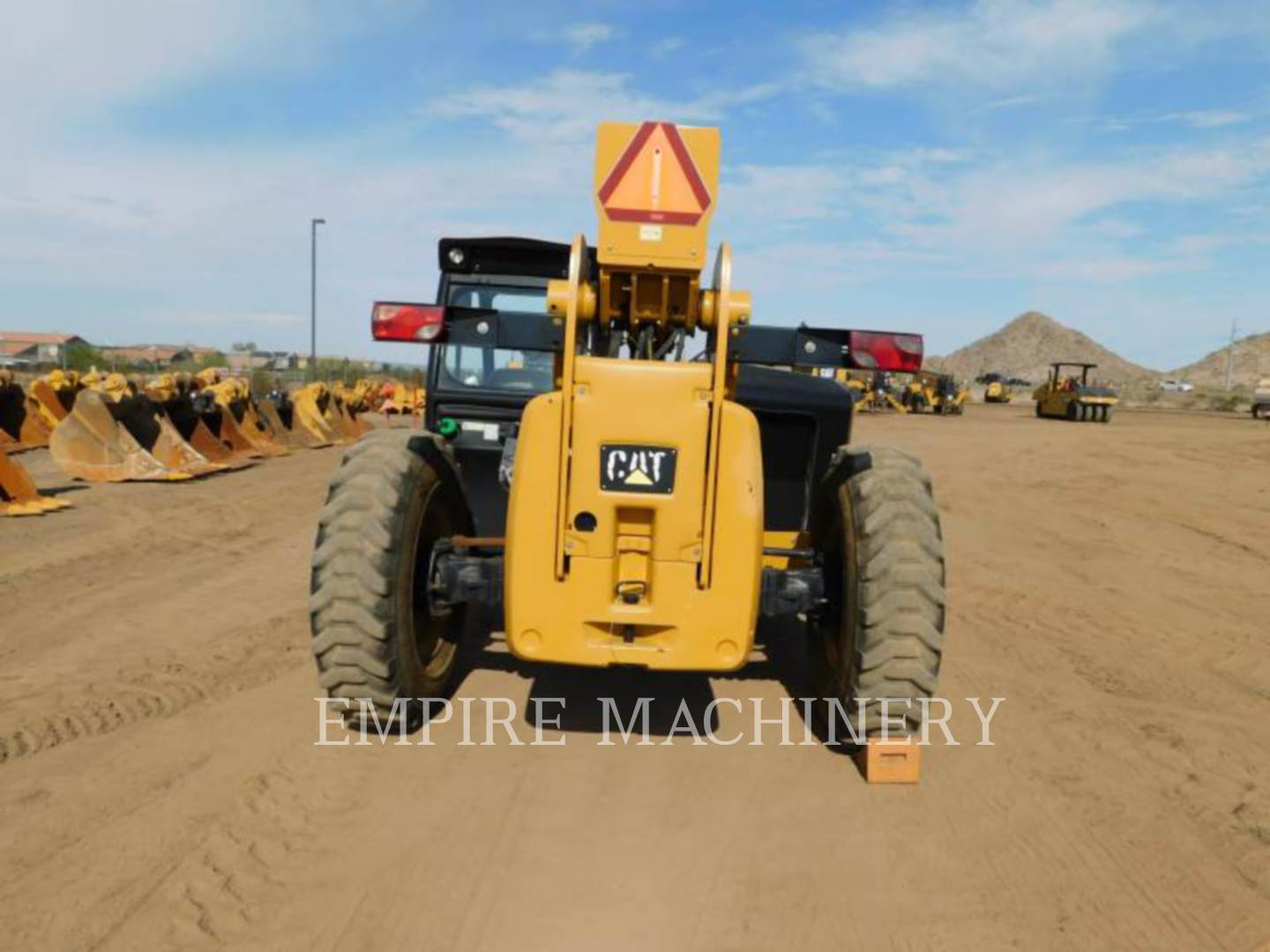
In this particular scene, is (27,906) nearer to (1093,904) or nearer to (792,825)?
(792,825)

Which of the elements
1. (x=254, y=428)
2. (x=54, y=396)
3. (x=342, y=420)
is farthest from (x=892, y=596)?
(x=342, y=420)

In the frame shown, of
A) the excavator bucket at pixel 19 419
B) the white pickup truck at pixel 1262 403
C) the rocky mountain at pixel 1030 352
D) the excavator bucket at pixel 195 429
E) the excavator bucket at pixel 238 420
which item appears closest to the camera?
the excavator bucket at pixel 195 429

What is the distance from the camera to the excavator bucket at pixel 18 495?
395 inches

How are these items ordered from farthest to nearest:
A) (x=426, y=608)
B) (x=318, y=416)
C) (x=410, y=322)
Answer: (x=318, y=416) → (x=426, y=608) → (x=410, y=322)

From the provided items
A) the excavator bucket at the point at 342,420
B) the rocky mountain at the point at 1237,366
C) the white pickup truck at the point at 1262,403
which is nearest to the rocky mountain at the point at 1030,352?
the rocky mountain at the point at 1237,366

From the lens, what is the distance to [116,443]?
13.0 metres

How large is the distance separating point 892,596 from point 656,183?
1990 millimetres

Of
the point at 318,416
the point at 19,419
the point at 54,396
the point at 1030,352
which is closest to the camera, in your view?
the point at 19,419

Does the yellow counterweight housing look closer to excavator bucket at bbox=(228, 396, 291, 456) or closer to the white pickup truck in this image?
excavator bucket at bbox=(228, 396, 291, 456)

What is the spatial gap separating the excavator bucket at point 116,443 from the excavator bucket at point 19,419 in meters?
3.11

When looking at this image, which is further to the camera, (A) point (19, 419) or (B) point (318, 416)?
(B) point (318, 416)

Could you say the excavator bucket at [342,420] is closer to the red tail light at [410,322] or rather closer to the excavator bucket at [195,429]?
the excavator bucket at [195,429]

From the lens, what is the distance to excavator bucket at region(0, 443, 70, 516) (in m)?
10.0

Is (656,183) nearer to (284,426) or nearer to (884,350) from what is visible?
(884,350)
